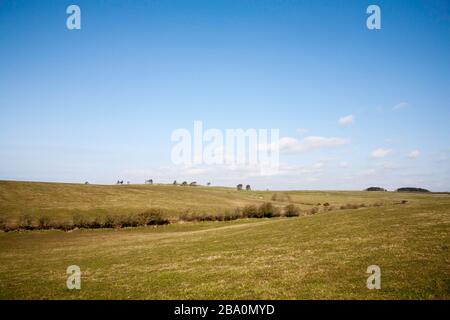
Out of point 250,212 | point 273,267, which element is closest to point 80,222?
point 250,212

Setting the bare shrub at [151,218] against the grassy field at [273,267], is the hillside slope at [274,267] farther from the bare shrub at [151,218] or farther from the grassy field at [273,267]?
the bare shrub at [151,218]

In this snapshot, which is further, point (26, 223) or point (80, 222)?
point (80, 222)

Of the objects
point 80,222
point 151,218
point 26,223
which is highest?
point 26,223

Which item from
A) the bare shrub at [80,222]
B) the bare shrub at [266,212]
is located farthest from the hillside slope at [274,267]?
the bare shrub at [266,212]

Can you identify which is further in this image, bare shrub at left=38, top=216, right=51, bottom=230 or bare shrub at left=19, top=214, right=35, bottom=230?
bare shrub at left=38, top=216, right=51, bottom=230

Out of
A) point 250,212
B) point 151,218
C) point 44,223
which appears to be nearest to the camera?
point 44,223

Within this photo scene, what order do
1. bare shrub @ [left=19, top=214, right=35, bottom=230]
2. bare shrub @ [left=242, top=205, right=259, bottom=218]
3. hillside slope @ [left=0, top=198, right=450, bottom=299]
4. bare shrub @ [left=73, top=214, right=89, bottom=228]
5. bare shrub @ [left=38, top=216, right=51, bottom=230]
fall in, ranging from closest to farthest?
hillside slope @ [left=0, top=198, right=450, bottom=299]
bare shrub @ [left=19, top=214, right=35, bottom=230]
bare shrub @ [left=38, top=216, right=51, bottom=230]
bare shrub @ [left=73, top=214, right=89, bottom=228]
bare shrub @ [left=242, top=205, right=259, bottom=218]

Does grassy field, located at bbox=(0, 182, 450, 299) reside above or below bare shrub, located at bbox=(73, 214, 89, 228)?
above

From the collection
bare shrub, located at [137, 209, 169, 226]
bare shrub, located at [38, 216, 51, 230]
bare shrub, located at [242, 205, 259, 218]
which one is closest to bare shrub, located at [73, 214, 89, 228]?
bare shrub, located at [38, 216, 51, 230]

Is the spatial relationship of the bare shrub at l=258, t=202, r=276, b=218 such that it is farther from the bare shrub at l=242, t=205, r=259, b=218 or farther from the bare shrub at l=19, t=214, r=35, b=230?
the bare shrub at l=19, t=214, r=35, b=230

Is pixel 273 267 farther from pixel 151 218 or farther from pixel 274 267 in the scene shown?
pixel 151 218
